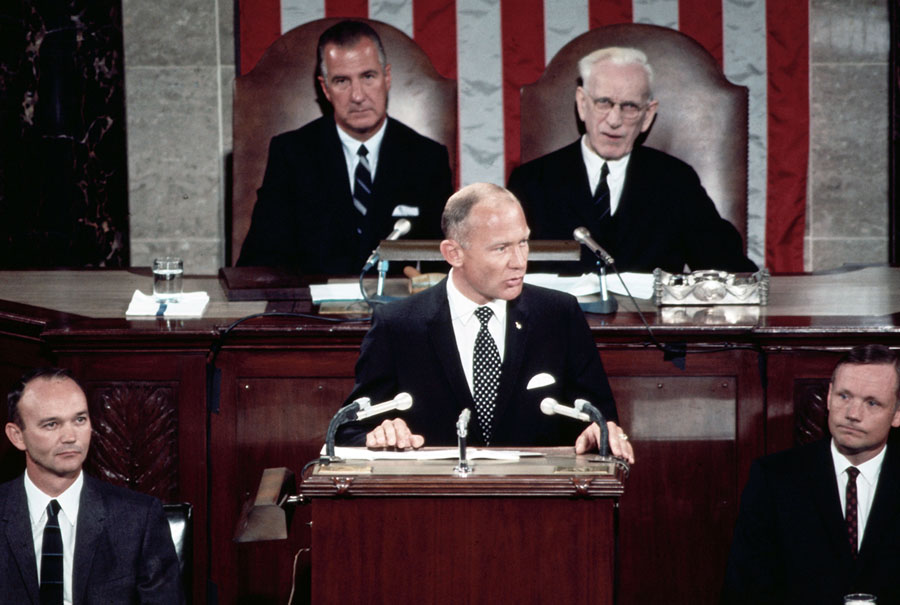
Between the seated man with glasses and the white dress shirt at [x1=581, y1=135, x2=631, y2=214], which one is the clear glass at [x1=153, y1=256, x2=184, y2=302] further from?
the white dress shirt at [x1=581, y1=135, x2=631, y2=214]

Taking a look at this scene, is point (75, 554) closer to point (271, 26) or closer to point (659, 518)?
point (659, 518)

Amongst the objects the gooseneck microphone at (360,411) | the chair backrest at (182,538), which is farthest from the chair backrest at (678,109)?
the gooseneck microphone at (360,411)

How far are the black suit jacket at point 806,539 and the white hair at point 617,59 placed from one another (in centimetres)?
242

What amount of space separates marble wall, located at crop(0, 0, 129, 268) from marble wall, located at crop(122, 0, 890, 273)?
0.13 meters

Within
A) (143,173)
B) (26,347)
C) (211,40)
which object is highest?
(211,40)

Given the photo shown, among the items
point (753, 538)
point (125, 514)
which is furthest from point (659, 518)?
point (125, 514)

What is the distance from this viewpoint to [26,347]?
392 centimetres

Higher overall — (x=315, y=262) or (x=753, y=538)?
(x=315, y=262)

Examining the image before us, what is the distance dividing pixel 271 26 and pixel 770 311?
310 cm

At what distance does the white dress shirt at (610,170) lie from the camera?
529cm

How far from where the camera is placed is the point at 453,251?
10.8 ft

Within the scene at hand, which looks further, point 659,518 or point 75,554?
point 659,518

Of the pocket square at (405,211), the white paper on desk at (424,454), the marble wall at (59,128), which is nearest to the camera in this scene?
the white paper on desk at (424,454)

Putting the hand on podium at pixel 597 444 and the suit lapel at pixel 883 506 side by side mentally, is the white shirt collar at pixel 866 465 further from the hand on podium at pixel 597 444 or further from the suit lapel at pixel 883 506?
the hand on podium at pixel 597 444
